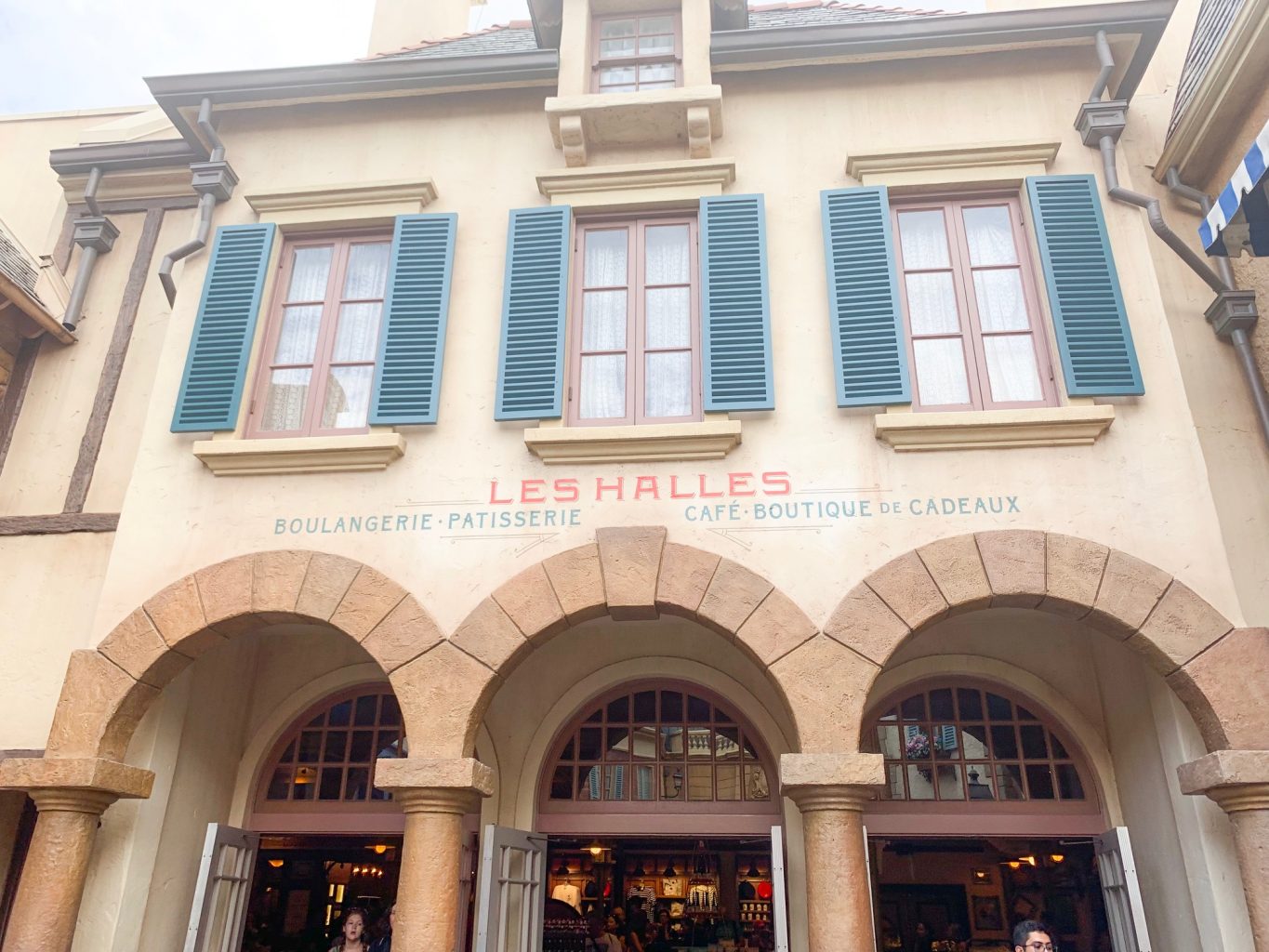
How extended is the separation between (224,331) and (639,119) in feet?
11.3

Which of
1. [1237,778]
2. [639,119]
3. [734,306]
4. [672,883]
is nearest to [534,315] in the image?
[734,306]

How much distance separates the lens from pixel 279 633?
7840 mm

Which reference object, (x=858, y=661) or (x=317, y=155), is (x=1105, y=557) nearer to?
(x=858, y=661)

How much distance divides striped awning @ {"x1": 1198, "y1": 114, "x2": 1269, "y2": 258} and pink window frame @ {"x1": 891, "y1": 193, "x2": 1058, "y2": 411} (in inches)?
44.0

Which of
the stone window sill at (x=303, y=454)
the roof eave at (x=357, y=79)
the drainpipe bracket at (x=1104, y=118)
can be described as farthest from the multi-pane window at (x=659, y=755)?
the drainpipe bracket at (x=1104, y=118)

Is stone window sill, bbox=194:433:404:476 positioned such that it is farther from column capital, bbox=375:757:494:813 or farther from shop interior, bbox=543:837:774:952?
shop interior, bbox=543:837:774:952

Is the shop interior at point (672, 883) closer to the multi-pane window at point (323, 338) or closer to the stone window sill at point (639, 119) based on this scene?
the multi-pane window at point (323, 338)

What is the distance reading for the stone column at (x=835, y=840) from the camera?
5.15 meters

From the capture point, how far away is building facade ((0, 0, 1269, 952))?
18.9 ft

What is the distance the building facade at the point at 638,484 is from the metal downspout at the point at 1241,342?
2.8 inches

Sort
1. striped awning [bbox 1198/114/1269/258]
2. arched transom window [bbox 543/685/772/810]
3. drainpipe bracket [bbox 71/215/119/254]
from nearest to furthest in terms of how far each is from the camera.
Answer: striped awning [bbox 1198/114/1269/258], arched transom window [bbox 543/685/772/810], drainpipe bracket [bbox 71/215/119/254]

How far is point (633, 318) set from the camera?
6.82 meters

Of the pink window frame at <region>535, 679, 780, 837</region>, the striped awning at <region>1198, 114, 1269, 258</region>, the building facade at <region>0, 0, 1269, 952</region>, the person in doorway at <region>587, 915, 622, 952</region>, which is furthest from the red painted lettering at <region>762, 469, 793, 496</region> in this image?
the person in doorway at <region>587, 915, 622, 952</region>

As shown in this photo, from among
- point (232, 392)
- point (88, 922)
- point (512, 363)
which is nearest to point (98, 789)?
point (88, 922)
